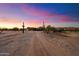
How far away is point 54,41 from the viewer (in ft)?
7.36

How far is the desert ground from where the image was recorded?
86.0 inches

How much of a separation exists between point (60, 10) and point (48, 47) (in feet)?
1.55

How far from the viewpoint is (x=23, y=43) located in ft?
7.32

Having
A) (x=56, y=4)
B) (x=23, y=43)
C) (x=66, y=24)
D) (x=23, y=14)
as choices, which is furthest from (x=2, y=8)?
(x=66, y=24)

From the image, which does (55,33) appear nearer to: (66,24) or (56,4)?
(66,24)

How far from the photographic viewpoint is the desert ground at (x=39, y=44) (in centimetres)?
219

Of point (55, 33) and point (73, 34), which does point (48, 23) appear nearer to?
point (55, 33)

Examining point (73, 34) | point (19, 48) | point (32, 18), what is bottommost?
point (19, 48)

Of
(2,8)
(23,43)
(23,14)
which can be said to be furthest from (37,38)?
(2,8)

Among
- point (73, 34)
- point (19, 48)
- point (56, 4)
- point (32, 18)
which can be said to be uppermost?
point (56, 4)

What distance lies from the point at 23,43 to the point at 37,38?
0.19m

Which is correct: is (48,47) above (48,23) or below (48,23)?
below

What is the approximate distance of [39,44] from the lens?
222cm

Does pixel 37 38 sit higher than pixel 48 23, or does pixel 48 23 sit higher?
pixel 48 23
